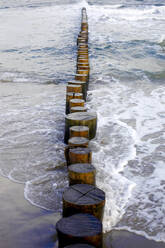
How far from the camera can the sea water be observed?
281 cm

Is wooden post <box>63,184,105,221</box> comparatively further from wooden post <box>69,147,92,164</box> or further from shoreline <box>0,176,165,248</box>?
wooden post <box>69,147,92,164</box>

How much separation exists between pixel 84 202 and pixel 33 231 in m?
0.56

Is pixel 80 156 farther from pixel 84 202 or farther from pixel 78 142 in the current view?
pixel 84 202

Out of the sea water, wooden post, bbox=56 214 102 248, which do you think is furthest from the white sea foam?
wooden post, bbox=56 214 102 248

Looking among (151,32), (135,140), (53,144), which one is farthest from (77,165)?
(151,32)

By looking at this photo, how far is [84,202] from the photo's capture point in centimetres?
204

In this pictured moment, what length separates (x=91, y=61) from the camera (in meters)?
10.1

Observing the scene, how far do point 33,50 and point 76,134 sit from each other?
9.02 metres

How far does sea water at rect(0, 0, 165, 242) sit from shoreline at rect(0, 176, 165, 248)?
87 millimetres

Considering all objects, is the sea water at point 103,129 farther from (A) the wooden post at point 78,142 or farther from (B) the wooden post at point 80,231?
(B) the wooden post at point 80,231

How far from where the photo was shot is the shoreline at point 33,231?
7.30 feet

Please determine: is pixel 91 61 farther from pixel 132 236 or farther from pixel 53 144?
pixel 132 236

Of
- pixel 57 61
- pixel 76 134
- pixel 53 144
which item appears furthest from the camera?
pixel 57 61

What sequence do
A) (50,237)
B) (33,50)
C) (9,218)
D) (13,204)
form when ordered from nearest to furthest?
(50,237) < (9,218) < (13,204) < (33,50)
